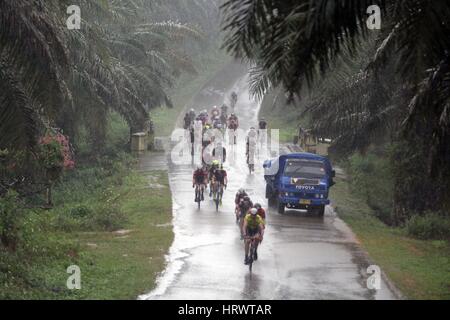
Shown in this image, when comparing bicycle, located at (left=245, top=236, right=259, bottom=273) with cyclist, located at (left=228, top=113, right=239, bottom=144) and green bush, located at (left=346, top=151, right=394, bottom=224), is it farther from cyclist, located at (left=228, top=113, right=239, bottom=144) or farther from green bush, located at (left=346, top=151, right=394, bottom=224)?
cyclist, located at (left=228, top=113, right=239, bottom=144)

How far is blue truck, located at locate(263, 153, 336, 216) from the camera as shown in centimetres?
2822

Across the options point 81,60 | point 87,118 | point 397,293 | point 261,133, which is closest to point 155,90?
point 261,133

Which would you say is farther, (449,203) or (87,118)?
(87,118)

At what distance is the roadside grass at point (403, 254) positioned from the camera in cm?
1881

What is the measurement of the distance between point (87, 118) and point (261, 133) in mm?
17490

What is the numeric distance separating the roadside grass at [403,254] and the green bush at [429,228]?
37cm

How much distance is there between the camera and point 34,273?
17.8m

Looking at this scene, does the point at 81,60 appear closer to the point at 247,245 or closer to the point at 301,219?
the point at 301,219

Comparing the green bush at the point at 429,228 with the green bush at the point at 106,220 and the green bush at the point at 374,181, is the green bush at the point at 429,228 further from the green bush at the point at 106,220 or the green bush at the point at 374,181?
the green bush at the point at 106,220

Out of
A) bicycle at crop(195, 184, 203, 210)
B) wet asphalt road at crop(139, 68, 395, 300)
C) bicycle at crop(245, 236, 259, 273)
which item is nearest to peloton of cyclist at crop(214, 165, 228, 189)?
bicycle at crop(195, 184, 203, 210)

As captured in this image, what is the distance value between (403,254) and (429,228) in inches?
192

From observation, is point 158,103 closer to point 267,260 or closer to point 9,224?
point 267,260

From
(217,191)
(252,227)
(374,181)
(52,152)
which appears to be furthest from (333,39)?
(374,181)

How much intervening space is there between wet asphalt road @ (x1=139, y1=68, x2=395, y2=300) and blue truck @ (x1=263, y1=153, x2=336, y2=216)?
529mm
